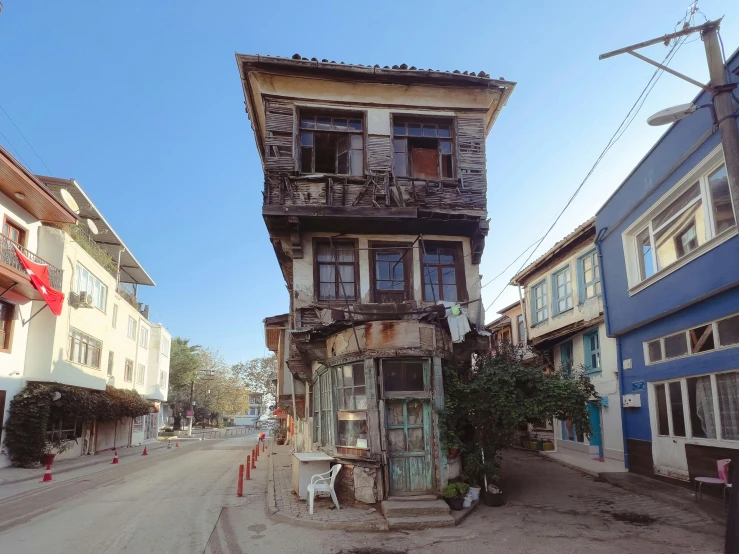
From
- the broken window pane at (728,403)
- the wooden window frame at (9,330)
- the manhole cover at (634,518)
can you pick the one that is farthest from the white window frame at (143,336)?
the broken window pane at (728,403)

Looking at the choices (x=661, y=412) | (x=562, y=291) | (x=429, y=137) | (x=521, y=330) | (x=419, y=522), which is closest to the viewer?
(x=419, y=522)

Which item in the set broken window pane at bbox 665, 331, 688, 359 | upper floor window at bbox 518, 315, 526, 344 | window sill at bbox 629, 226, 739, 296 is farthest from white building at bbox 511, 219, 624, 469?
broken window pane at bbox 665, 331, 688, 359

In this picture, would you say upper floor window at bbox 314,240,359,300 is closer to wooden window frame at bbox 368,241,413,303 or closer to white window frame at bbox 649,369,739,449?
wooden window frame at bbox 368,241,413,303

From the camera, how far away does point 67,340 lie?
22.8m

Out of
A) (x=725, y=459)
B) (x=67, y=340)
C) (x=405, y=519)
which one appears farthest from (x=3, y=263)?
(x=725, y=459)

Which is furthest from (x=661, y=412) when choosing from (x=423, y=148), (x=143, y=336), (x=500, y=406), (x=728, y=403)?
(x=143, y=336)

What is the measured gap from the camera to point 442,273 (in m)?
13.7

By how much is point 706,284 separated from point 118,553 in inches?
452

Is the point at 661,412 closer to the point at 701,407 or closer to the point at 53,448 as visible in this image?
the point at 701,407

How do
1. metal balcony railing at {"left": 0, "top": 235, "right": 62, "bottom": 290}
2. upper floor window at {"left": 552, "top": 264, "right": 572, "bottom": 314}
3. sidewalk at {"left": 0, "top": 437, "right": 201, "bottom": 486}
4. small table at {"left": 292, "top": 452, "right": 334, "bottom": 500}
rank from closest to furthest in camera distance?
small table at {"left": 292, "top": 452, "right": 334, "bottom": 500} < sidewalk at {"left": 0, "top": 437, "right": 201, "bottom": 486} < metal balcony railing at {"left": 0, "top": 235, "right": 62, "bottom": 290} < upper floor window at {"left": 552, "top": 264, "right": 572, "bottom": 314}

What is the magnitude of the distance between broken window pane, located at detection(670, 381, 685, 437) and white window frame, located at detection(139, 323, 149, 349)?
35.9 meters

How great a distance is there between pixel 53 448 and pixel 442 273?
19.2 meters

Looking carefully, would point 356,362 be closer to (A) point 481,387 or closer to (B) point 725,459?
(A) point 481,387

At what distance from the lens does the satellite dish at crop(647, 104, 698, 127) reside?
7.00m
